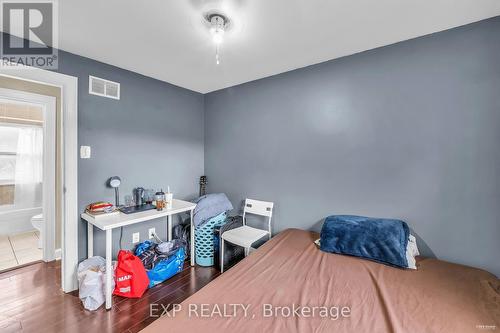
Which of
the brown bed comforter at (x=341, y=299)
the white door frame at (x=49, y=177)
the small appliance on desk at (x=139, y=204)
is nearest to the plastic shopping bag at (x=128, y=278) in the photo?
the small appliance on desk at (x=139, y=204)

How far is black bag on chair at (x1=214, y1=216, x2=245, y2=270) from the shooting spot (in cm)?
248

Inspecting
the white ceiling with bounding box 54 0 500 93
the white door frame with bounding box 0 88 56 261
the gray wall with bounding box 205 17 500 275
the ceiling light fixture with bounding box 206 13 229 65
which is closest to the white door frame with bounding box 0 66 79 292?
the white ceiling with bounding box 54 0 500 93

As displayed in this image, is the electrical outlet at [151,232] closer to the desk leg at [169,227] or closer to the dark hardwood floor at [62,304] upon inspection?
the desk leg at [169,227]

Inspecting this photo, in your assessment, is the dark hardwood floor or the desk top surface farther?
the desk top surface

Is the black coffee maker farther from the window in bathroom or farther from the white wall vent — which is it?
the window in bathroom

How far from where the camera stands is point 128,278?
193 cm

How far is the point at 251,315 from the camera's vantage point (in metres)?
1.04

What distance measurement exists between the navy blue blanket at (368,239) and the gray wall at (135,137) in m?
2.08

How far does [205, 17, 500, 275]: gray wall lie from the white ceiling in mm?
197

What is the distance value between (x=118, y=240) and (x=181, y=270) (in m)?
0.77

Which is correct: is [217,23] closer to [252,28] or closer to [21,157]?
[252,28]

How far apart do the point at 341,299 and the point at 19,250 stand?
404 cm

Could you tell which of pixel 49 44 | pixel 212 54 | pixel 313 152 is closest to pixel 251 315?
pixel 313 152

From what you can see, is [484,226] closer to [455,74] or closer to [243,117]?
[455,74]
